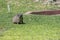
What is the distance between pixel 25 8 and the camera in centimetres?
1997

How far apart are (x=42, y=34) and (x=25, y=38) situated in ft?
3.31

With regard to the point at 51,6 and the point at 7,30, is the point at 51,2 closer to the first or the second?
the point at 51,6

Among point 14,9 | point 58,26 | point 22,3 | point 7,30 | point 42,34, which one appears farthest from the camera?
point 22,3

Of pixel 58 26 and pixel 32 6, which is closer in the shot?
pixel 58 26

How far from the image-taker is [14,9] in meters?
19.7

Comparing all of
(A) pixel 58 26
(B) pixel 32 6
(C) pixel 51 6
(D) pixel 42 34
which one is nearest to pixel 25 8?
(B) pixel 32 6

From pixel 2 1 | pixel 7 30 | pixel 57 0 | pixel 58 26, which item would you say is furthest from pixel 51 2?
pixel 7 30

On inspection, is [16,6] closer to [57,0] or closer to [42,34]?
[57,0]

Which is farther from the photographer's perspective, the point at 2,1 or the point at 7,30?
the point at 2,1

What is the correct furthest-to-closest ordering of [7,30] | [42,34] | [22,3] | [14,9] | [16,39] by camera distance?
[22,3] < [14,9] < [7,30] < [42,34] < [16,39]

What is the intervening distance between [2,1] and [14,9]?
2203mm

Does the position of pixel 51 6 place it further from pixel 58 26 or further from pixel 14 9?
pixel 58 26

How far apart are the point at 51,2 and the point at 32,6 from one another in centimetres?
182

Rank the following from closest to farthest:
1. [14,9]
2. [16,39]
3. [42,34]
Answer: [16,39]
[42,34]
[14,9]
